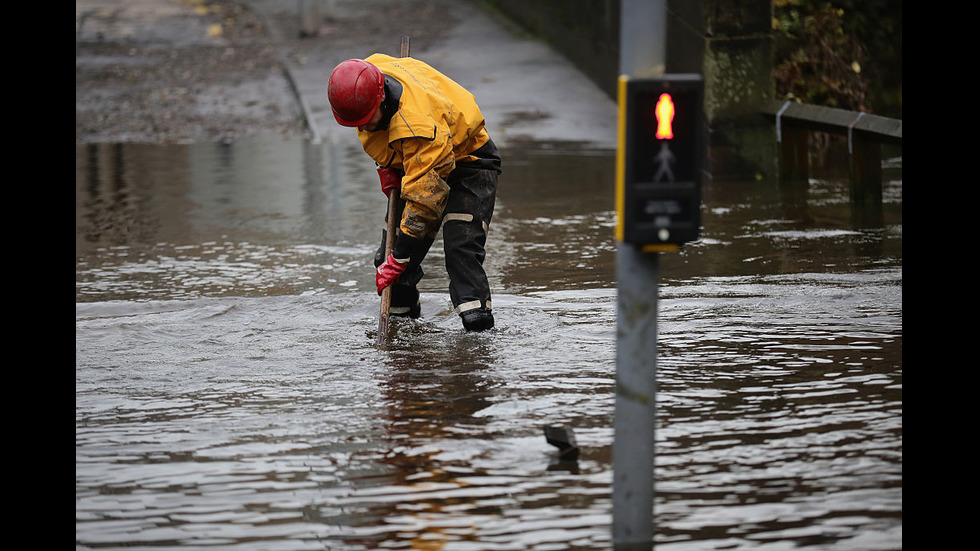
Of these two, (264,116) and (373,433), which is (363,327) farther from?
(264,116)

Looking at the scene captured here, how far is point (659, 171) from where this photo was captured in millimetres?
3385

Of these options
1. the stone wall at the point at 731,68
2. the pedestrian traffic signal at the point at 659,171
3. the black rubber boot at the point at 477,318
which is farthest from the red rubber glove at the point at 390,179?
the stone wall at the point at 731,68

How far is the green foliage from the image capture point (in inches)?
418

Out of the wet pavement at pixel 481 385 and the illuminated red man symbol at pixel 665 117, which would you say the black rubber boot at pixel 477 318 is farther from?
the illuminated red man symbol at pixel 665 117

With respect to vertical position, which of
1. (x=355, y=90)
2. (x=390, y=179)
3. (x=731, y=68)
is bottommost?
(x=390, y=179)

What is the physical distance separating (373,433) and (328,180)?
6152mm

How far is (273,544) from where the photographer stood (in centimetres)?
375

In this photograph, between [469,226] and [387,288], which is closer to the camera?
[387,288]

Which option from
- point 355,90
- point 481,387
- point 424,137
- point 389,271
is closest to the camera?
point 481,387

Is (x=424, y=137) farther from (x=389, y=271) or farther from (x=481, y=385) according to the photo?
(x=481, y=385)

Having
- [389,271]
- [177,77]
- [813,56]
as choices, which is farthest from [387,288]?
[177,77]

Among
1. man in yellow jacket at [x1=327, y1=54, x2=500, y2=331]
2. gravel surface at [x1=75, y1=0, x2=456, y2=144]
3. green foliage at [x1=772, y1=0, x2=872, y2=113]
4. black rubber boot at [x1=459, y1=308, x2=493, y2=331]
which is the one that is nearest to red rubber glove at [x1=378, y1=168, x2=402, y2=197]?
man in yellow jacket at [x1=327, y1=54, x2=500, y2=331]

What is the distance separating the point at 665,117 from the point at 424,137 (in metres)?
2.36

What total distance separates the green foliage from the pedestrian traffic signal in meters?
7.48
